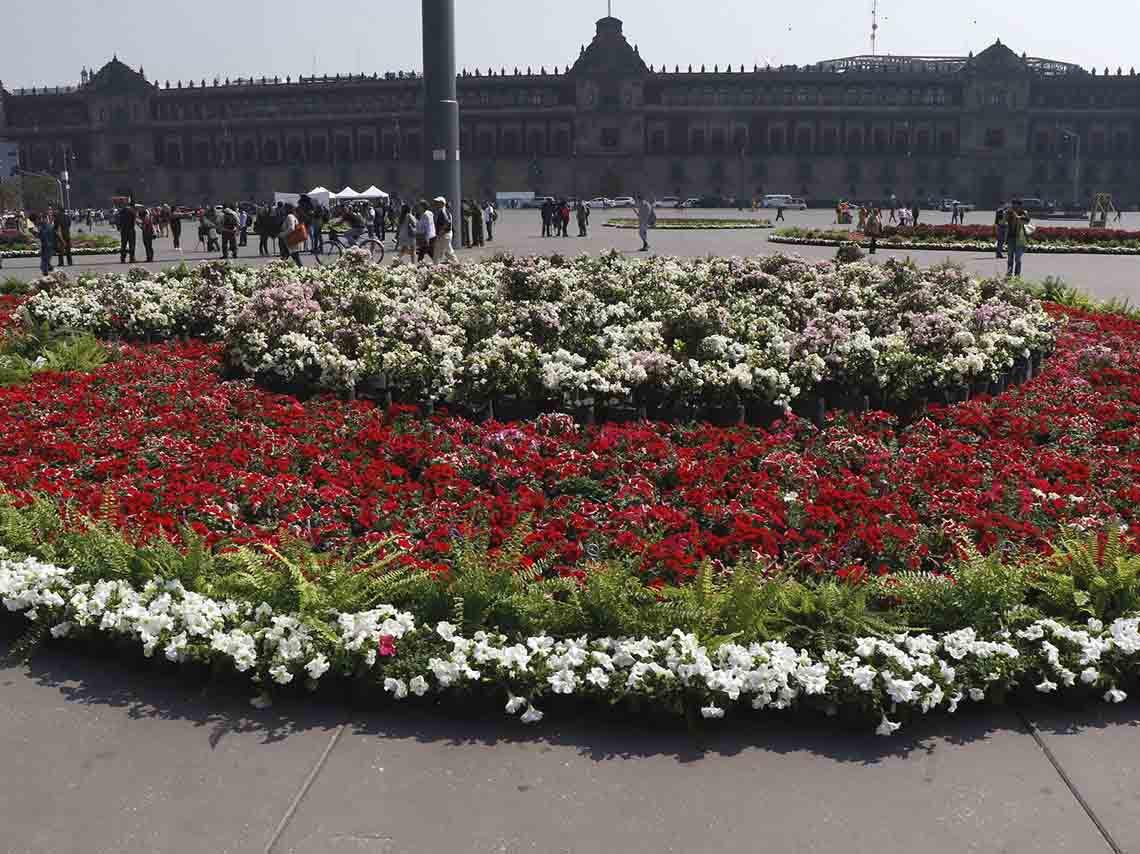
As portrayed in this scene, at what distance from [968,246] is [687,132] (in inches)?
2472

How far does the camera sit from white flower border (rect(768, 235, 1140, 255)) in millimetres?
28312

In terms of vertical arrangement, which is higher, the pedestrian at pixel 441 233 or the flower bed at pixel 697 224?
the flower bed at pixel 697 224

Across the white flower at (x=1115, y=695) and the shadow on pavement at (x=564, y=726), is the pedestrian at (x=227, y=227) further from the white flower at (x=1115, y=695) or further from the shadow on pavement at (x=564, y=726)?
the white flower at (x=1115, y=695)

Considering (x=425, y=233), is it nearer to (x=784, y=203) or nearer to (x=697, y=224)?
(x=697, y=224)

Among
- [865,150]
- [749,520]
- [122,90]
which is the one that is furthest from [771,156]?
[749,520]

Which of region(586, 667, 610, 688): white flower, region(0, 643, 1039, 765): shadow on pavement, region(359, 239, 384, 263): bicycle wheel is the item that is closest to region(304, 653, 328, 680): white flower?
region(0, 643, 1039, 765): shadow on pavement

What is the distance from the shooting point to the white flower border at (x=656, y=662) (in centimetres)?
375

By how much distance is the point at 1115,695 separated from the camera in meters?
3.85

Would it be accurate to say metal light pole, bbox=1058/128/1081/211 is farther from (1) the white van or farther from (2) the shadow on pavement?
(2) the shadow on pavement

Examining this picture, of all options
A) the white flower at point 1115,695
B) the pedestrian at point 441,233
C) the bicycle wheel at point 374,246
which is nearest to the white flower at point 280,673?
the white flower at point 1115,695

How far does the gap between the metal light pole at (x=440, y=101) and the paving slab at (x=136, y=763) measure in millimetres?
20083

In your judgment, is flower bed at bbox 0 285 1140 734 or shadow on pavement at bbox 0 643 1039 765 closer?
shadow on pavement at bbox 0 643 1039 765

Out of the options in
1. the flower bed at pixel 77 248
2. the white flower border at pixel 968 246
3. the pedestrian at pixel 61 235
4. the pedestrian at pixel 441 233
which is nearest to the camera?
the pedestrian at pixel 441 233

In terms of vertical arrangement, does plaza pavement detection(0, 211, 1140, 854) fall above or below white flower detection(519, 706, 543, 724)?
below
